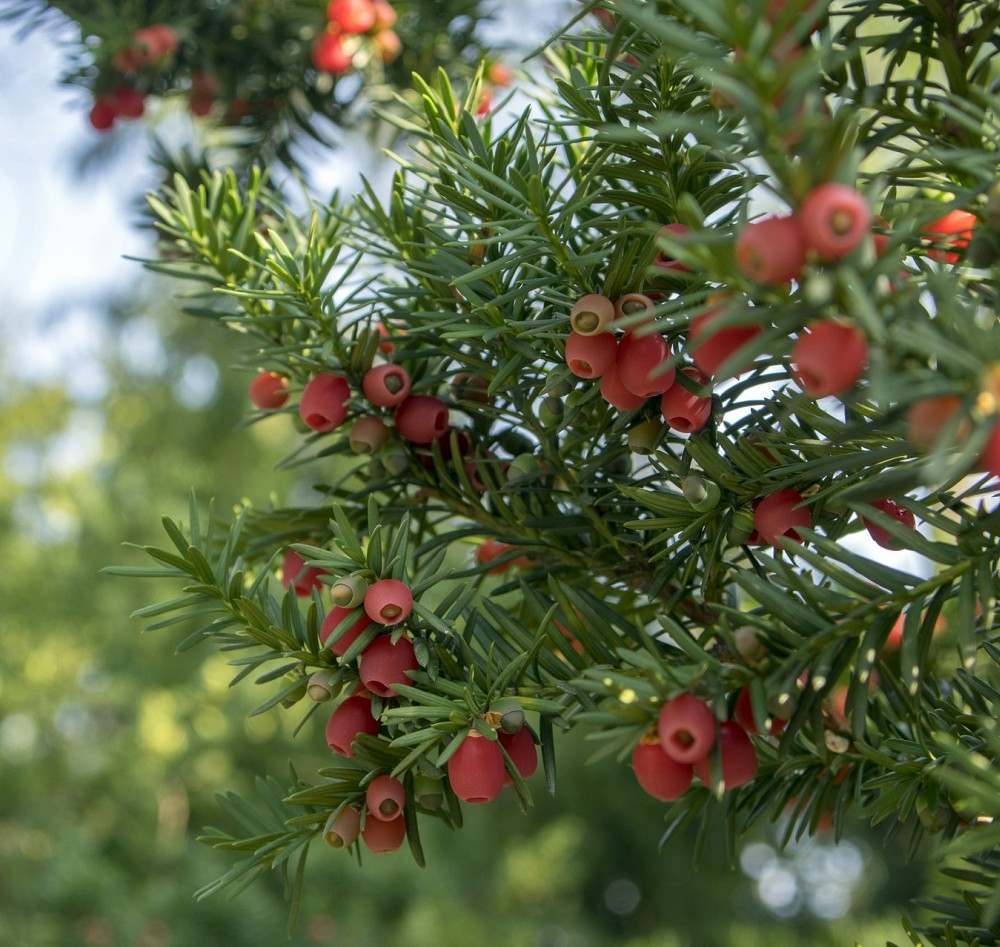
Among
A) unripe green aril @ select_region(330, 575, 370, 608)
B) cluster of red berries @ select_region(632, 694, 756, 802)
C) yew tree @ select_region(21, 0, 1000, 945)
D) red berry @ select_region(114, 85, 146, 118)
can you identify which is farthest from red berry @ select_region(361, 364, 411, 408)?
red berry @ select_region(114, 85, 146, 118)

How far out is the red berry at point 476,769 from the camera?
1.20 feet

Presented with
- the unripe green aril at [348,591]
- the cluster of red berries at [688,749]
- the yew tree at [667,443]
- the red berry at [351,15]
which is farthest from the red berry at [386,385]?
the red berry at [351,15]

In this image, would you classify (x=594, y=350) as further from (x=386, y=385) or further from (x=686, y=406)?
(x=386, y=385)

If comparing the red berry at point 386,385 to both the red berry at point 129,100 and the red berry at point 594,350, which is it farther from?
the red berry at point 129,100

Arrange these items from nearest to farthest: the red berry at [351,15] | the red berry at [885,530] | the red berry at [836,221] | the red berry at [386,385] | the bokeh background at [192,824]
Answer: the red berry at [836,221]
the red berry at [885,530]
the red berry at [386,385]
the red berry at [351,15]
the bokeh background at [192,824]

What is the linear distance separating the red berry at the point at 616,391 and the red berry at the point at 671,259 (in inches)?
1.8

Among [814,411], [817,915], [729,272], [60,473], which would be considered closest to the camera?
[729,272]

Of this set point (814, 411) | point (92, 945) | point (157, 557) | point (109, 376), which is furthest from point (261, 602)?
point (109, 376)

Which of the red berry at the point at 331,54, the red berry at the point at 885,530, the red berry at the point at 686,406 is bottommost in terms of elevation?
the red berry at the point at 885,530

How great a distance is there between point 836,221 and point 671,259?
0.14 m

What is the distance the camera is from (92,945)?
1.76 meters

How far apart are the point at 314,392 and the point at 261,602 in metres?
0.11

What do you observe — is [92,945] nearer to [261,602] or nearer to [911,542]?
[261,602]

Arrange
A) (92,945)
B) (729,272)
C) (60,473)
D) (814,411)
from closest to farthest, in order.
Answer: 1. (729,272)
2. (814,411)
3. (92,945)
4. (60,473)
